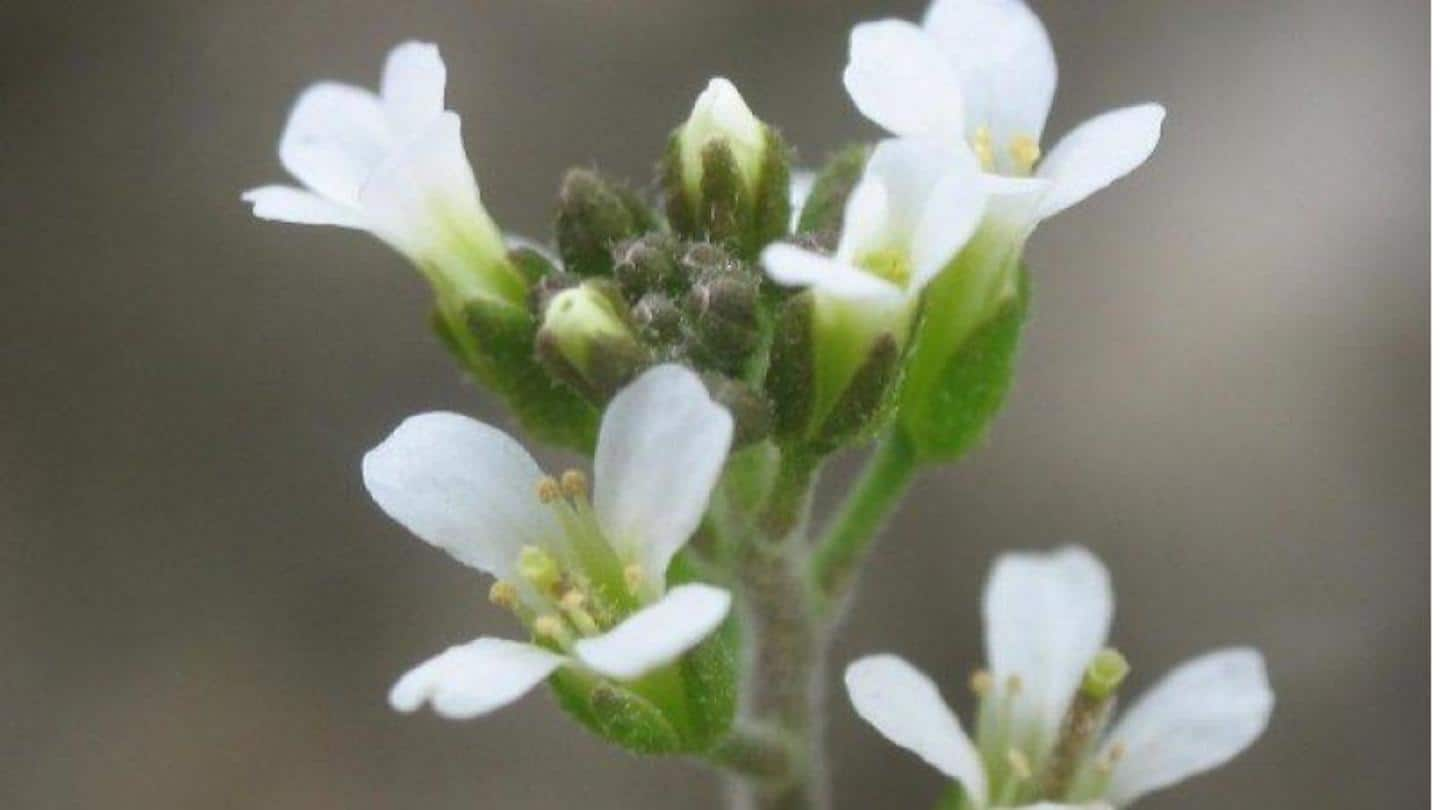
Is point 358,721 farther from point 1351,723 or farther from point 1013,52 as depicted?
point 1013,52

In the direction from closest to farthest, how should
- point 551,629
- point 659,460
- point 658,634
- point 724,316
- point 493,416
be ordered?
point 658,634 < point 659,460 < point 551,629 < point 724,316 < point 493,416

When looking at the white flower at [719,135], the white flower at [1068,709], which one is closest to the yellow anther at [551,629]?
the white flower at [1068,709]

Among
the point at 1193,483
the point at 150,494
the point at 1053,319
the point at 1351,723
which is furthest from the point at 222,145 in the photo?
the point at 1351,723

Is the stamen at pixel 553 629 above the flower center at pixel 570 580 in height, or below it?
below

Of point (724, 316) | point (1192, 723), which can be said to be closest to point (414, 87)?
point (724, 316)

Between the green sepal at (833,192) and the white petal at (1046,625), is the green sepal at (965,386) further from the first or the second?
the white petal at (1046,625)

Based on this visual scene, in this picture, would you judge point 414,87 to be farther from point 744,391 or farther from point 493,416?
point 493,416
